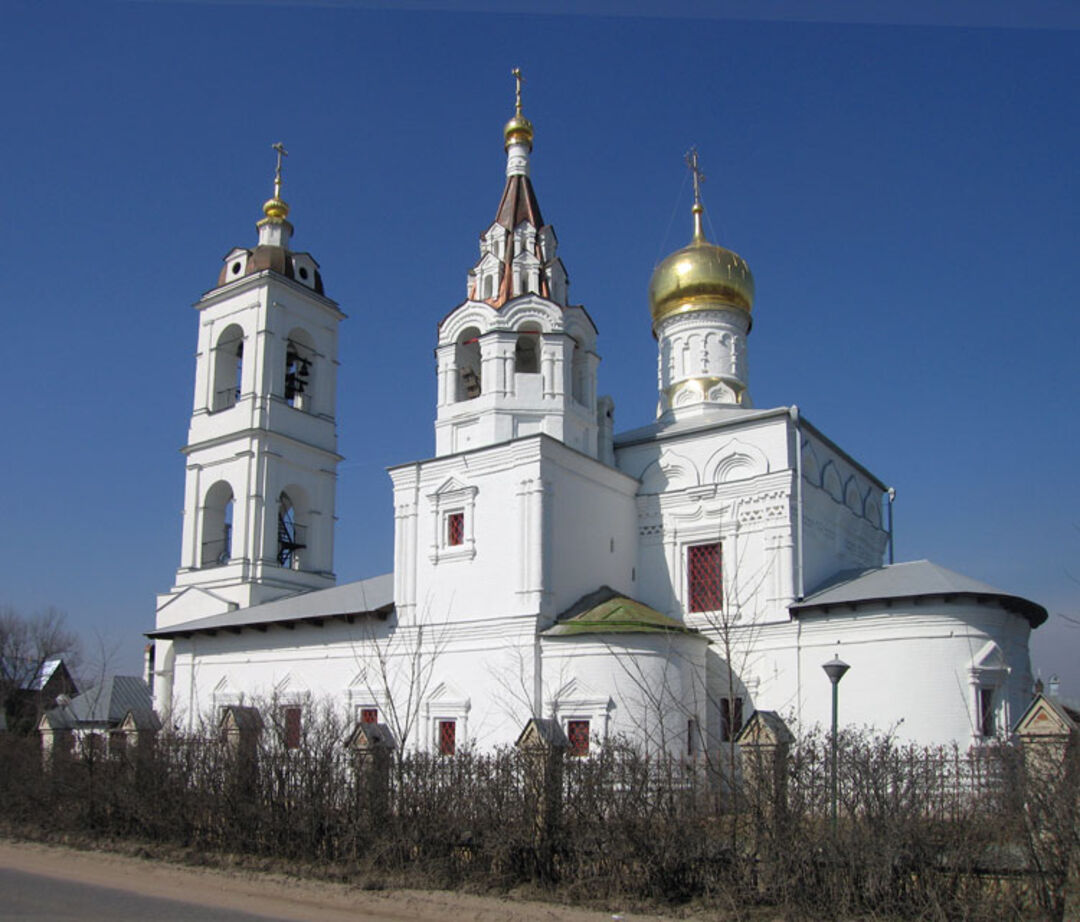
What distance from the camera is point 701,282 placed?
24.6m

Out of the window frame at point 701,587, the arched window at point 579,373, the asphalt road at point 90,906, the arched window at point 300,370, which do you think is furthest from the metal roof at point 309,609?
the asphalt road at point 90,906

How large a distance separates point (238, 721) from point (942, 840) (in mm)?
11088

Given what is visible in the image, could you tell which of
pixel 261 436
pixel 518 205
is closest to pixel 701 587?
pixel 518 205

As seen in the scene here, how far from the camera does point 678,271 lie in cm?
2500

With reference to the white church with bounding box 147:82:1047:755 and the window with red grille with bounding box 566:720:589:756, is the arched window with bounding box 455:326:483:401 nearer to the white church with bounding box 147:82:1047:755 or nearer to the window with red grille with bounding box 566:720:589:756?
the white church with bounding box 147:82:1047:755

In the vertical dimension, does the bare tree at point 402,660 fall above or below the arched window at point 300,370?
below

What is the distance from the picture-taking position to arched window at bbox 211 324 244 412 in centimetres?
2811

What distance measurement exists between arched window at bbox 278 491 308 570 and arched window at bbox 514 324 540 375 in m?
8.94

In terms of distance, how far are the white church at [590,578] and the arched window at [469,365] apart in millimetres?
64

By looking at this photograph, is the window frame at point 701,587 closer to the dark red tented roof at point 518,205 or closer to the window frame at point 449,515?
the window frame at point 449,515

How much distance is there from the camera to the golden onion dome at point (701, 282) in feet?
80.7

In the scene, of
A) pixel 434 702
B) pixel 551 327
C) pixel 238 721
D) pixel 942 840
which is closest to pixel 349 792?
pixel 238 721

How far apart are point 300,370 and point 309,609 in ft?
28.2

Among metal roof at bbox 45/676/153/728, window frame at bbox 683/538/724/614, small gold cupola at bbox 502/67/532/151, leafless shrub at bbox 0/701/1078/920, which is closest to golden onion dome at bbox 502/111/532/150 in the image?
small gold cupola at bbox 502/67/532/151
